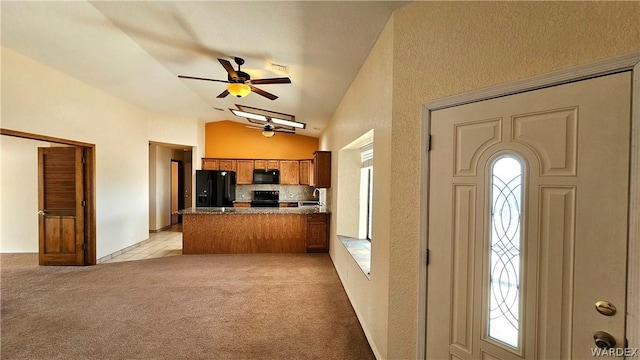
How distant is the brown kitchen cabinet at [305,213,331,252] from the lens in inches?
209

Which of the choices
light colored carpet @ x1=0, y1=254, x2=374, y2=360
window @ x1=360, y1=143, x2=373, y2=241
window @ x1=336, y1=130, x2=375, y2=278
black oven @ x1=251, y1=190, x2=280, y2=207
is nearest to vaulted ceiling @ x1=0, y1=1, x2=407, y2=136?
window @ x1=336, y1=130, x2=375, y2=278

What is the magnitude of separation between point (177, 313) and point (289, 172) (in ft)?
16.7

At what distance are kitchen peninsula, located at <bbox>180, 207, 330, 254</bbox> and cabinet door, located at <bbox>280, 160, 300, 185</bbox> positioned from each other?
238cm

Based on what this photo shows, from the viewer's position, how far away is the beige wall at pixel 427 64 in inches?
45.4

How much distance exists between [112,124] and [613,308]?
21.4 ft

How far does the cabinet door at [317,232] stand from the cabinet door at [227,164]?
331cm

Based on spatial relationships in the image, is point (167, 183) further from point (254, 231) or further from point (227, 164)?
point (254, 231)

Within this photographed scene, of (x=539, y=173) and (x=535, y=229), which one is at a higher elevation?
(x=539, y=173)

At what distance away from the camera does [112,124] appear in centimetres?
490

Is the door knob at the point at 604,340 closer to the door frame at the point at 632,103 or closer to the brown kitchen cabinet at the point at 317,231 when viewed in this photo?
the door frame at the point at 632,103

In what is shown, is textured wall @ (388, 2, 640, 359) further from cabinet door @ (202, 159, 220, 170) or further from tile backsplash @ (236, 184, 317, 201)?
cabinet door @ (202, 159, 220, 170)

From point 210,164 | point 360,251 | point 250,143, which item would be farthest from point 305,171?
point 360,251

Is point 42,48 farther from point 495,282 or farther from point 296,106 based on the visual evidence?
point 495,282

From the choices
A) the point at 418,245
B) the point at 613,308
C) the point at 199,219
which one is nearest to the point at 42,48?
the point at 199,219
